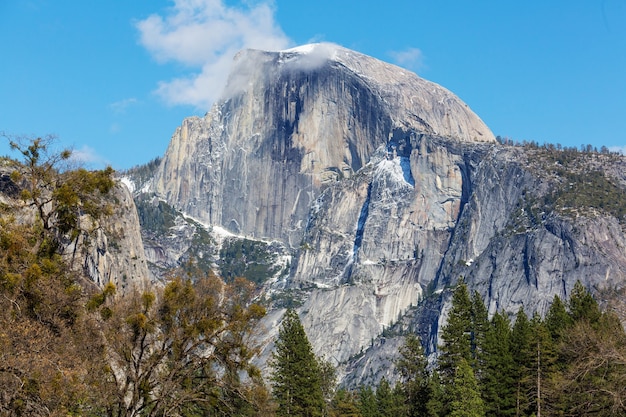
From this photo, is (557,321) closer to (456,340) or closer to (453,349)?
(456,340)

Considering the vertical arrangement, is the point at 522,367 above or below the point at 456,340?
below

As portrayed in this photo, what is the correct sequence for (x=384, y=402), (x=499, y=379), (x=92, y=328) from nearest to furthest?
1. (x=92, y=328)
2. (x=499, y=379)
3. (x=384, y=402)

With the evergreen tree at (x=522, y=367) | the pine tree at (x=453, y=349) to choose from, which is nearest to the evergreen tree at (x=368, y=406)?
the pine tree at (x=453, y=349)

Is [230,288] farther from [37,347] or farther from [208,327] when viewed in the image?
[37,347]

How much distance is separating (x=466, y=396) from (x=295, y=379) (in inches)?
740

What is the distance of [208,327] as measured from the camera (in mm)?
32688

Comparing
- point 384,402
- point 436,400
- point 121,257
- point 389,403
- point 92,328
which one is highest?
point 121,257

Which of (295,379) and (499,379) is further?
(295,379)

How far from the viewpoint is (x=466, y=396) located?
61.5 meters

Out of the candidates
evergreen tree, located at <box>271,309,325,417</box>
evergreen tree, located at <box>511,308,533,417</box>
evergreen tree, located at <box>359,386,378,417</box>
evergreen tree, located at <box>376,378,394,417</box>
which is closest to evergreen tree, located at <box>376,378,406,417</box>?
evergreen tree, located at <box>376,378,394,417</box>

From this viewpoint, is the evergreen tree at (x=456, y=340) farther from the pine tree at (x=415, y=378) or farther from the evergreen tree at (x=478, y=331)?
the pine tree at (x=415, y=378)

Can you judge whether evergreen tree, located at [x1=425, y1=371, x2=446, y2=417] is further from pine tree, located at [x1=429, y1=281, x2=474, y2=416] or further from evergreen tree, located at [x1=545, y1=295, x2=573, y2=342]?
evergreen tree, located at [x1=545, y1=295, x2=573, y2=342]

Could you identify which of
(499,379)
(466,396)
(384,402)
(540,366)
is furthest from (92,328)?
(384,402)

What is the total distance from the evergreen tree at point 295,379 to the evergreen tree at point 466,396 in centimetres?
1584
